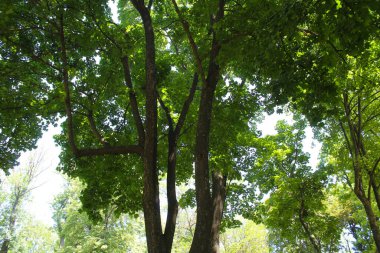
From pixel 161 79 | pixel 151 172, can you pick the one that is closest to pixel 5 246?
pixel 161 79

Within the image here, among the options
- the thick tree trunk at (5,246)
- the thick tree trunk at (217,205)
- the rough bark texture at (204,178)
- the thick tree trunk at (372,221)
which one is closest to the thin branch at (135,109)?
the rough bark texture at (204,178)

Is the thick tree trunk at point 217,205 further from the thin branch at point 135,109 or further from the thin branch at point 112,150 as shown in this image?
the thin branch at point 135,109

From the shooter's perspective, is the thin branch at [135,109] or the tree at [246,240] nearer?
the thin branch at [135,109]

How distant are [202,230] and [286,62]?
10.5 feet

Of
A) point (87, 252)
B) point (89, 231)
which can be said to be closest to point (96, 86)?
point (87, 252)

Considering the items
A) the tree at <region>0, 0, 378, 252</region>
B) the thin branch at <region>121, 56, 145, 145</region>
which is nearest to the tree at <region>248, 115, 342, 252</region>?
the tree at <region>0, 0, 378, 252</region>

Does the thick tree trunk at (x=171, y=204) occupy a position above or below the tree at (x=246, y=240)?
below

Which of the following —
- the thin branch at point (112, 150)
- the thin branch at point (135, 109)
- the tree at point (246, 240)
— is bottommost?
the thin branch at point (112, 150)

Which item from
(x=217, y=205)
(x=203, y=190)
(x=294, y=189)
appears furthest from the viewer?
(x=294, y=189)

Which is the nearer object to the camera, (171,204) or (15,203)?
(171,204)

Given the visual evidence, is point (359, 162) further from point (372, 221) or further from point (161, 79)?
point (161, 79)

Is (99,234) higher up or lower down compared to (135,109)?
higher up

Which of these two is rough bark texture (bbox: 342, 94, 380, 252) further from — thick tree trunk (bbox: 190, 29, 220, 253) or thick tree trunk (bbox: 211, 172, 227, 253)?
thick tree trunk (bbox: 190, 29, 220, 253)

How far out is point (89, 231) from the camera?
72.0ft
